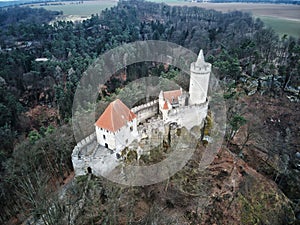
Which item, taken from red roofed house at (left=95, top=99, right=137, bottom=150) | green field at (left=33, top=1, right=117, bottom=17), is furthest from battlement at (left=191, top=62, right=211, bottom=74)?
green field at (left=33, top=1, right=117, bottom=17)

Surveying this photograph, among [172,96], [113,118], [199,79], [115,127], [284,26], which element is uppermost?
[284,26]

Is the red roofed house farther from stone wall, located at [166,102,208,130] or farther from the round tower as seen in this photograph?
the round tower

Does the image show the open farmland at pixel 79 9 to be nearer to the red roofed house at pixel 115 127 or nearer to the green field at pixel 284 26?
the green field at pixel 284 26

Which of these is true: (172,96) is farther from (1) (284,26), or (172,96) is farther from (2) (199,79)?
(1) (284,26)

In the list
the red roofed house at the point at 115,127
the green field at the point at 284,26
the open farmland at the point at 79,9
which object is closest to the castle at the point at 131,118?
the red roofed house at the point at 115,127

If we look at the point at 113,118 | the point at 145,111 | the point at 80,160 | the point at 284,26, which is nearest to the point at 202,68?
the point at 145,111

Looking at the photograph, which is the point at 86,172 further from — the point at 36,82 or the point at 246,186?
the point at 36,82

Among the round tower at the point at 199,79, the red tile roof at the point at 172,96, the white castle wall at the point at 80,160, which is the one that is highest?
the round tower at the point at 199,79
